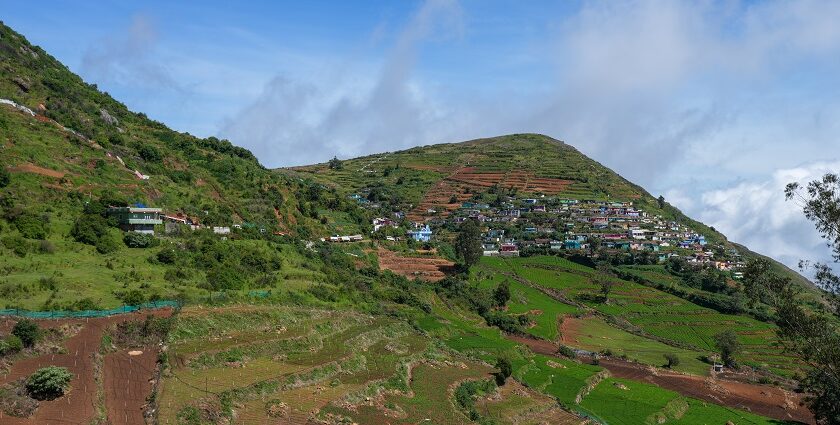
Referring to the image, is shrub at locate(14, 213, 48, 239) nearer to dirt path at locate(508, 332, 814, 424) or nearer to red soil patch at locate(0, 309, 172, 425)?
red soil patch at locate(0, 309, 172, 425)

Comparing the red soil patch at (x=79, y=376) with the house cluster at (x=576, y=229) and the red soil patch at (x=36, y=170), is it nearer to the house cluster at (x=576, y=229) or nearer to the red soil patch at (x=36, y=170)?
the red soil patch at (x=36, y=170)

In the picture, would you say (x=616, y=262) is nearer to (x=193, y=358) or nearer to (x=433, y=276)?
(x=433, y=276)

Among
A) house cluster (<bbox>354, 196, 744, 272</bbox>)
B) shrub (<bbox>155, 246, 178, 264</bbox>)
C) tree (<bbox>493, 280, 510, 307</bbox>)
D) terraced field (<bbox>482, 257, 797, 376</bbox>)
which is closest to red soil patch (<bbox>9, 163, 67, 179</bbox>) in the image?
shrub (<bbox>155, 246, 178, 264</bbox>)

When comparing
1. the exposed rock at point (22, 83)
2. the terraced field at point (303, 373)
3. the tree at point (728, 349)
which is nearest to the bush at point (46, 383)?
the terraced field at point (303, 373)

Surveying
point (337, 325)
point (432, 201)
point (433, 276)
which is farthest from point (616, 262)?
point (337, 325)

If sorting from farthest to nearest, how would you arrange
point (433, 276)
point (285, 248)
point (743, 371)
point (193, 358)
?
point (433, 276) → point (743, 371) → point (285, 248) → point (193, 358)
